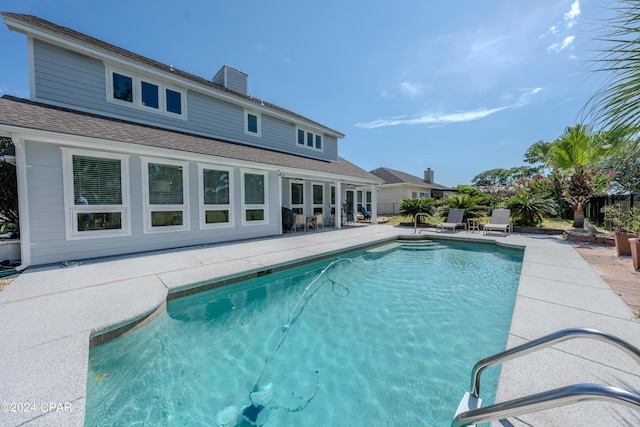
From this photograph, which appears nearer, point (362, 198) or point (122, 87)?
point (122, 87)

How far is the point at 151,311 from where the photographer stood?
360 cm

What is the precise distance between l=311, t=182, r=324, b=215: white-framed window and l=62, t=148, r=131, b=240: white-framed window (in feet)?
29.0

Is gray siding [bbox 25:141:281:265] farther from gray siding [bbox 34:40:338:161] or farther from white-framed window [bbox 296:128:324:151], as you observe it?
white-framed window [bbox 296:128:324:151]

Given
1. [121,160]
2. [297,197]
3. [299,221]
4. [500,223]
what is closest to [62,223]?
[121,160]

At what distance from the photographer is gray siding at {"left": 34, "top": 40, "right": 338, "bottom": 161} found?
23.1 feet

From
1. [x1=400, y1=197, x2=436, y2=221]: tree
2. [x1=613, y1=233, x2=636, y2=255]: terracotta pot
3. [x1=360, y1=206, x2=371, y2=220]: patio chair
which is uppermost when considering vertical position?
[x1=400, y1=197, x2=436, y2=221]: tree

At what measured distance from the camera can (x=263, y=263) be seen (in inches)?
241

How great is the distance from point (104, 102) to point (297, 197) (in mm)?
8315

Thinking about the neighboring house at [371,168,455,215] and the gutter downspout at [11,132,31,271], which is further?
the neighboring house at [371,168,455,215]

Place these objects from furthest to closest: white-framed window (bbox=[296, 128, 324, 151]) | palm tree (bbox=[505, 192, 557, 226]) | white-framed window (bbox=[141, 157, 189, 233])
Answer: white-framed window (bbox=[296, 128, 324, 151]), palm tree (bbox=[505, 192, 557, 226]), white-framed window (bbox=[141, 157, 189, 233])

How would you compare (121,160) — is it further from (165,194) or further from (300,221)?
(300,221)

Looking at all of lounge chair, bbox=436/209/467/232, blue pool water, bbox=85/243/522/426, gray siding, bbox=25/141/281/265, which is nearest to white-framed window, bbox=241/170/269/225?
gray siding, bbox=25/141/281/265

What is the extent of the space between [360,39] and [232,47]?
20.9ft

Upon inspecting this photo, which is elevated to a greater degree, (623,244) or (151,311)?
(623,244)
